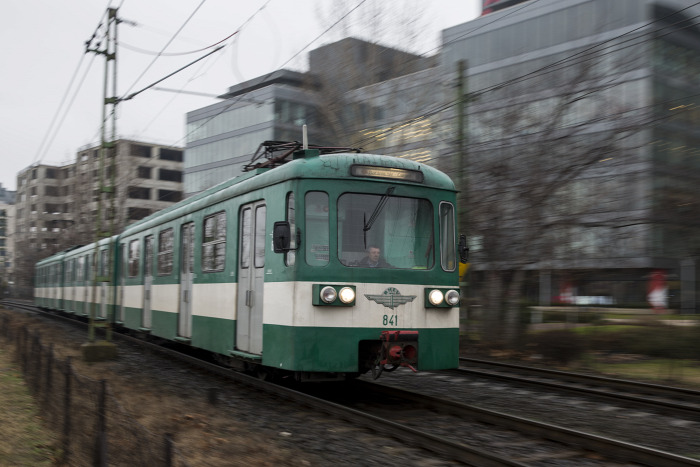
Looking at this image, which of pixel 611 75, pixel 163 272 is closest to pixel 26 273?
pixel 163 272

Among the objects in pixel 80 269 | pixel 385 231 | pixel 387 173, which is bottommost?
pixel 80 269

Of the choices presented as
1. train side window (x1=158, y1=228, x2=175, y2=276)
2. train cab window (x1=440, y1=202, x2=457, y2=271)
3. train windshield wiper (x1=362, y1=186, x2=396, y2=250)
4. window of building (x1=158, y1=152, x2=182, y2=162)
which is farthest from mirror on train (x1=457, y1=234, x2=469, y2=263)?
window of building (x1=158, y1=152, x2=182, y2=162)

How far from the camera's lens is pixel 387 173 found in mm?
8742

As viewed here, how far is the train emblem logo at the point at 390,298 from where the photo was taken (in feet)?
27.4

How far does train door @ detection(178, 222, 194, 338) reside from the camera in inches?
490

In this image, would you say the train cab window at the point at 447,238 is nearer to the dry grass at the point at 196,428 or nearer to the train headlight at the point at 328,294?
the train headlight at the point at 328,294

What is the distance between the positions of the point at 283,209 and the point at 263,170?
1478mm

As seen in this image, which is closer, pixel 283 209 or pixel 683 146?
pixel 283 209

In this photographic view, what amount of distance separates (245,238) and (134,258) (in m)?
8.47

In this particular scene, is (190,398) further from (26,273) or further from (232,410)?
(26,273)

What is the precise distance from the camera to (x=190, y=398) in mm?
9398

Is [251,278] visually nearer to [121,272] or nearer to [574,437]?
[574,437]

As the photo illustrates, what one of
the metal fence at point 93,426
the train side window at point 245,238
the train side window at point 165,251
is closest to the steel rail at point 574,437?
the train side window at point 245,238

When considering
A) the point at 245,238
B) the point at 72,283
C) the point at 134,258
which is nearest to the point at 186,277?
the point at 245,238
